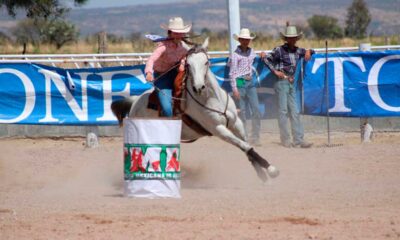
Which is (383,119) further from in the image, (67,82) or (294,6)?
(294,6)

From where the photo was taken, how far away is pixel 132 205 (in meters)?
10.3

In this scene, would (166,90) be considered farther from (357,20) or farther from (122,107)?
(357,20)

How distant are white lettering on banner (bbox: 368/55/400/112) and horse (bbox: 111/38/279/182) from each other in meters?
4.32

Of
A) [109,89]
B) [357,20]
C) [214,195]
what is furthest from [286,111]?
[357,20]

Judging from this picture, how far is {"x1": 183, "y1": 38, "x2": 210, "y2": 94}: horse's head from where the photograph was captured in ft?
38.3

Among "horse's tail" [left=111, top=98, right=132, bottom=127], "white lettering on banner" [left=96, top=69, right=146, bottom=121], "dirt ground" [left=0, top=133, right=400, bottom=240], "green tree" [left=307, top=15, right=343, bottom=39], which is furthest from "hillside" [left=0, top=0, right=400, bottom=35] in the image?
"horse's tail" [left=111, top=98, right=132, bottom=127]

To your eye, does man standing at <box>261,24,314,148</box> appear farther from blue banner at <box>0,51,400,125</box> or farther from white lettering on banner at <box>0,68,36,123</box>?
white lettering on banner at <box>0,68,36,123</box>

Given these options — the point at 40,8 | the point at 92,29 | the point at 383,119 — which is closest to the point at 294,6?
the point at 92,29

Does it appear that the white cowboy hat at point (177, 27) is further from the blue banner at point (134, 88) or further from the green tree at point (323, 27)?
the green tree at point (323, 27)

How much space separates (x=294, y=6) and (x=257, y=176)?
156168 mm

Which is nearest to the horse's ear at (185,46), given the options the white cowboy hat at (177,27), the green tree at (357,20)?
the white cowboy hat at (177,27)

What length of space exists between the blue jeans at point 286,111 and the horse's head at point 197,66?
4.28 metres

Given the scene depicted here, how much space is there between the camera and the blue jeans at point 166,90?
40.7ft

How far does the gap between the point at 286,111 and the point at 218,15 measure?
146 metres
